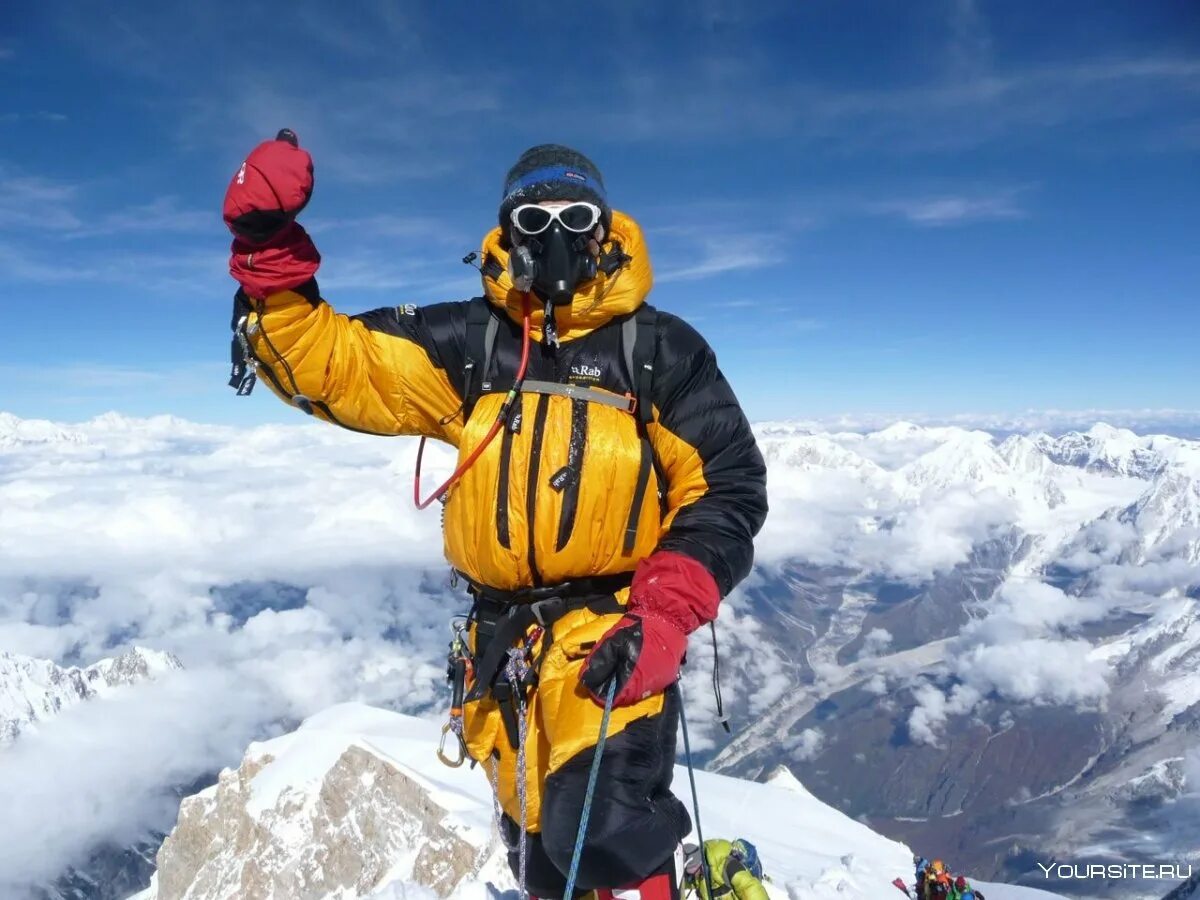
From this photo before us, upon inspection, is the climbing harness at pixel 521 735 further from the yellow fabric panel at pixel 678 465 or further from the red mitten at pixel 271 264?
the red mitten at pixel 271 264

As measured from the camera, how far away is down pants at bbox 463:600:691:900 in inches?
177

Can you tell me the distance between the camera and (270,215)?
4.60m

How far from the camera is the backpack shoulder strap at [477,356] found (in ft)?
17.8

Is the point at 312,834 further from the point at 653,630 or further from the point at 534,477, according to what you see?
the point at 653,630

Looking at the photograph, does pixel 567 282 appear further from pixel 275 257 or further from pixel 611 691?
pixel 611 691

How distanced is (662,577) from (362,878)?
267 feet

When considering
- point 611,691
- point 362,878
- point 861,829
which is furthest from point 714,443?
Result: point 362,878

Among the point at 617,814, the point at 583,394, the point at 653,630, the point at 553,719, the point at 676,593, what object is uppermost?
the point at 583,394

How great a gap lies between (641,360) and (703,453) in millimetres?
797

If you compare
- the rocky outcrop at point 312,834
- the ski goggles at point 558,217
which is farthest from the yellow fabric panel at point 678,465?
the rocky outcrop at point 312,834

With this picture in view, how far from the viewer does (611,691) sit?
4.39 m

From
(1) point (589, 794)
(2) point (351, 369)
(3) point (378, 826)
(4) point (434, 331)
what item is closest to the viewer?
(1) point (589, 794)

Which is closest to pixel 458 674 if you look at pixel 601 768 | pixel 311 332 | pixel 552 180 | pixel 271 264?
pixel 601 768

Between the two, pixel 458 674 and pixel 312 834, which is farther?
pixel 312 834
